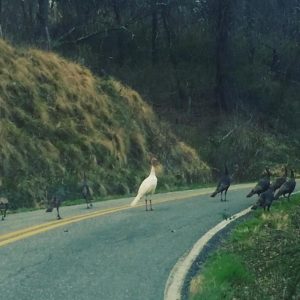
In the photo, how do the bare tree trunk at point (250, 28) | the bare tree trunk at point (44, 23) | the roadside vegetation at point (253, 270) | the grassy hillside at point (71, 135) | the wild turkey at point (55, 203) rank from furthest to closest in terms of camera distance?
the bare tree trunk at point (250, 28) < the bare tree trunk at point (44, 23) < the grassy hillside at point (71, 135) < the wild turkey at point (55, 203) < the roadside vegetation at point (253, 270)

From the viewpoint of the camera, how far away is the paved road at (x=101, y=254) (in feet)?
28.9

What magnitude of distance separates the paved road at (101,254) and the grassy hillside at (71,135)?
23.4ft

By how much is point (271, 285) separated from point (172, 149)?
86.1 feet

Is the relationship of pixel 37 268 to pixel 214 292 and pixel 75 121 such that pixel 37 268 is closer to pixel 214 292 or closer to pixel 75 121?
pixel 214 292

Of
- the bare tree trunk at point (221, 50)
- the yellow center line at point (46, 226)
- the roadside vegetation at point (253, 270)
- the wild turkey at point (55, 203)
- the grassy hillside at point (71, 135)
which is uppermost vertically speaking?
the bare tree trunk at point (221, 50)

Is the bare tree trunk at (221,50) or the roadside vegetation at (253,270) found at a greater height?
the bare tree trunk at (221,50)

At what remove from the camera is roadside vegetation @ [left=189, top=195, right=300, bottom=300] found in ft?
24.1

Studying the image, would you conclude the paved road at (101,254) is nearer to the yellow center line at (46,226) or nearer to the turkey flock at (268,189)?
the yellow center line at (46,226)

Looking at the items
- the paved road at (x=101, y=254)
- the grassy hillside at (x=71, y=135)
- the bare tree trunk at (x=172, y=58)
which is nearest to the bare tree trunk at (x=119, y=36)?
Result: the bare tree trunk at (x=172, y=58)

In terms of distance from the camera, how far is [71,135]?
1150 inches

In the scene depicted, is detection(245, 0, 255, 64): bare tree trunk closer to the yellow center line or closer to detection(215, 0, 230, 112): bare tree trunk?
detection(215, 0, 230, 112): bare tree trunk

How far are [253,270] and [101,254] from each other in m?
2.71

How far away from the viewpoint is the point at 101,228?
14391 millimetres

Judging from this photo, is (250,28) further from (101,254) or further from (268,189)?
(101,254)
